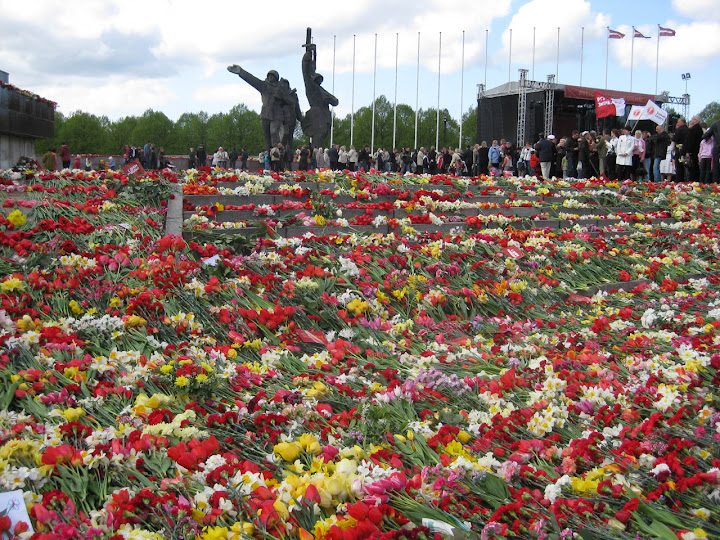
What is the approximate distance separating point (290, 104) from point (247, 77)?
1460 millimetres

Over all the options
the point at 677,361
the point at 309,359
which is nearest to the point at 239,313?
the point at 309,359

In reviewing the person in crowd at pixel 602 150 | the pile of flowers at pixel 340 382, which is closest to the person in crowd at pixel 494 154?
the person in crowd at pixel 602 150

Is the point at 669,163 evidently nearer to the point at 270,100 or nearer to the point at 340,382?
the point at 270,100

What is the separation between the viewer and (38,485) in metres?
2.80

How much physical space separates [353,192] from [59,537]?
22.7 ft

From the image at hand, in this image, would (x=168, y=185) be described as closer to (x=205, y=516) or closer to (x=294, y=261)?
(x=294, y=261)

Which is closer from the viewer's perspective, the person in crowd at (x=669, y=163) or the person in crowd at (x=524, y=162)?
the person in crowd at (x=669, y=163)

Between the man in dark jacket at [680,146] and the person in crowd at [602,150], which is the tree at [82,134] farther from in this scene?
the man in dark jacket at [680,146]

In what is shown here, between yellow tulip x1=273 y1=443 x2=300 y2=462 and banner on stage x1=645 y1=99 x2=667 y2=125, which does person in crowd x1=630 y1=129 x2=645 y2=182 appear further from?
yellow tulip x1=273 y1=443 x2=300 y2=462

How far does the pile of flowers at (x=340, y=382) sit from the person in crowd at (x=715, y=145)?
6.48 metres

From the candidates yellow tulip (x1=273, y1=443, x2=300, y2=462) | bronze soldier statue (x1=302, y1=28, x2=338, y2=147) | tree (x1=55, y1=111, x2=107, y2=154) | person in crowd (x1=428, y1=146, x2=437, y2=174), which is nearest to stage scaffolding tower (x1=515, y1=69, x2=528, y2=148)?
person in crowd (x1=428, y1=146, x2=437, y2=174)

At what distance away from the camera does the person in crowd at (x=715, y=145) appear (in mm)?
13016

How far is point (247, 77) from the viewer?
17703 mm

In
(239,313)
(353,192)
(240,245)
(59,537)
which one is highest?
(353,192)
